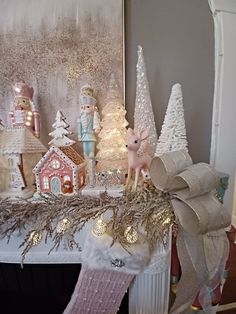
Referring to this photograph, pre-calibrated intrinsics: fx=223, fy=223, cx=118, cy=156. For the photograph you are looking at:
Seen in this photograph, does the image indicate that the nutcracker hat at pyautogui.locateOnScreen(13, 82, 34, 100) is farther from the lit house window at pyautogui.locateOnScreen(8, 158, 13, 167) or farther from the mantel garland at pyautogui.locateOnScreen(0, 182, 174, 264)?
the mantel garland at pyautogui.locateOnScreen(0, 182, 174, 264)

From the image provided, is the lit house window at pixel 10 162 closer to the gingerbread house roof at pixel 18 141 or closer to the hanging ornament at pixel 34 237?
the gingerbread house roof at pixel 18 141

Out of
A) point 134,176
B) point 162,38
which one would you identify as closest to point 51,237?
point 134,176

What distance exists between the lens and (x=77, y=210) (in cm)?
71

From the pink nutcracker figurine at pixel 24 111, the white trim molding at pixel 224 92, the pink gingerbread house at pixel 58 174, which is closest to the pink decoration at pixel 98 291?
the pink gingerbread house at pixel 58 174

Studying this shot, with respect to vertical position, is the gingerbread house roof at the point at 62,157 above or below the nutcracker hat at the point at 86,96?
below

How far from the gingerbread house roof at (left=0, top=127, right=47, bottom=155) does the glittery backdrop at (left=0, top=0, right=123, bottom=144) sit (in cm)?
20

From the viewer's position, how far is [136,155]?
83cm

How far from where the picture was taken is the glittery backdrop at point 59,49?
958mm

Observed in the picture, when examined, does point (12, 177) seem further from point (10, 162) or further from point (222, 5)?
point (222, 5)

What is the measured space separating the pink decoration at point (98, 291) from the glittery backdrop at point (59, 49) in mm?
640

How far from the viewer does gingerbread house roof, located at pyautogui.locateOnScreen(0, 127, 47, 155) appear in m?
0.80

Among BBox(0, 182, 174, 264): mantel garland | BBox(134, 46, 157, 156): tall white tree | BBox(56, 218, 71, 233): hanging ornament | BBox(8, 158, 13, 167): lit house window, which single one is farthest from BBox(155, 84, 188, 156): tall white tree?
BBox(8, 158, 13, 167): lit house window

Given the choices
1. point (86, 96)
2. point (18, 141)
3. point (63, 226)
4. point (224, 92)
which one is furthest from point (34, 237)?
point (224, 92)

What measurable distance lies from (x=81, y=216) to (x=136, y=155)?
296mm
